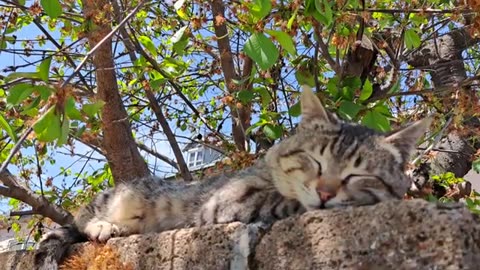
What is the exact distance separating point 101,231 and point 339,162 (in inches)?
40.4

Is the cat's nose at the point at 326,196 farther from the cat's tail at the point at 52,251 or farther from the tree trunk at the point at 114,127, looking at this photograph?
the tree trunk at the point at 114,127

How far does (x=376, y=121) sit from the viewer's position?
2.88 m

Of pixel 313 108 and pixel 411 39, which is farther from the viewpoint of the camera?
pixel 411 39

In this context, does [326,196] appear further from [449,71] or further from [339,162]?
[449,71]

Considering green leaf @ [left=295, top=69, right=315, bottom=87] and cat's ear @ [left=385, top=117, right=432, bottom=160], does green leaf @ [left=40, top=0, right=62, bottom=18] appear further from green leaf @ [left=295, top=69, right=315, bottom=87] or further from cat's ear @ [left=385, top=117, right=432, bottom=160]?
green leaf @ [left=295, top=69, right=315, bottom=87]

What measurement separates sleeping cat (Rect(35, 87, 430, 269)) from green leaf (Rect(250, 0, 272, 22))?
0.36 m

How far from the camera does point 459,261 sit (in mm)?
1371

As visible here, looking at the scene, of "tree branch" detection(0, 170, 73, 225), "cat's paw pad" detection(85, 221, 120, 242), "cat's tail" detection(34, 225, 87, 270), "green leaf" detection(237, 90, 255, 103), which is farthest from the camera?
"tree branch" detection(0, 170, 73, 225)

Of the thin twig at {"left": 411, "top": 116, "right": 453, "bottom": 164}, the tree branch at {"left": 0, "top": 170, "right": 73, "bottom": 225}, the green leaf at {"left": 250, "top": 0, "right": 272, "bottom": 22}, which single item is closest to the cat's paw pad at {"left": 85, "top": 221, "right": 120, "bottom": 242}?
the green leaf at {"left": 250, "top": 0, "right": 272, "bottom": 22}

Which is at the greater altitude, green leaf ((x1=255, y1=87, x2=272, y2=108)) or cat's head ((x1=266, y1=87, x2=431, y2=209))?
green leaf ((x1=255, y1=87, x2=272, y2=108))

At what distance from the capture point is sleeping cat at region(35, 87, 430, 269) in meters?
2.03

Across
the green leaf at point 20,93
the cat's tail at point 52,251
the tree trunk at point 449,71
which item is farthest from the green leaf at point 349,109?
the tree trunk at point 449,71

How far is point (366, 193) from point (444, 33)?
305cm

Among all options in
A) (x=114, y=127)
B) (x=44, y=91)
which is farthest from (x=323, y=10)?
(x=114, y=127)
